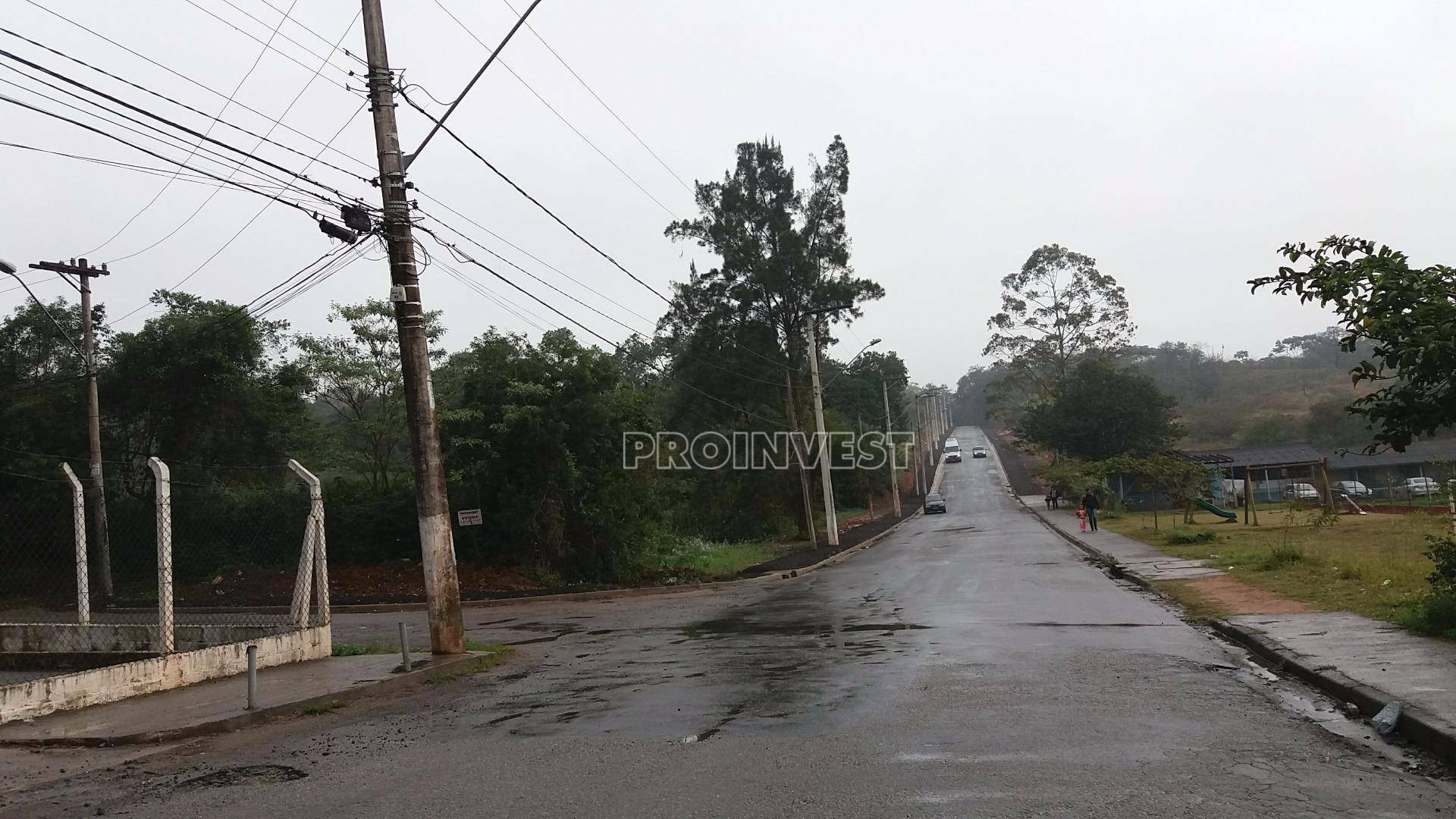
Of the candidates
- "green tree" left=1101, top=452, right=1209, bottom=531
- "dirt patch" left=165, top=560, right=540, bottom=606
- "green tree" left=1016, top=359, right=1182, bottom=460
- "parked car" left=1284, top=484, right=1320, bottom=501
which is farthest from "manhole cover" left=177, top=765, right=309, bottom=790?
"green tree" left=1016, top=359, right=1182, bottom=460

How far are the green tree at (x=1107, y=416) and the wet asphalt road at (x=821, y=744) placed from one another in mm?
58459

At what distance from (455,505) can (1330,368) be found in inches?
5162

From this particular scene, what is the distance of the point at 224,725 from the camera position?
8617 millimetres

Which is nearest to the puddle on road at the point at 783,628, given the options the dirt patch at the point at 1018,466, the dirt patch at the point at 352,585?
the dirt patch at the point at 352,585

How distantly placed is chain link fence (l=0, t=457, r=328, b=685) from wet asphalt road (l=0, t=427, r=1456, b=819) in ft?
10.9

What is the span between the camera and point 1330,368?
12800cm

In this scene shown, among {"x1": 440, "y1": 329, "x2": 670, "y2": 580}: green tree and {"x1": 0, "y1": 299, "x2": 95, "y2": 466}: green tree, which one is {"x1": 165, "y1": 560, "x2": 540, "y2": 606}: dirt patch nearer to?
{"x1": 440, "y1": 329, "x2": 670, "y2": 580}: green tree

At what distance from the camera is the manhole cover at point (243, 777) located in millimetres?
6684

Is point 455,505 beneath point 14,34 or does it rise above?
beneath

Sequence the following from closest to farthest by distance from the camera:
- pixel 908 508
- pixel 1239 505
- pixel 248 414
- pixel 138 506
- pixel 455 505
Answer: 1. pixel 138 506
2. pixel 455 505
3. pixel 248 414
4. pixel 1239 505
5. pixel 908 508

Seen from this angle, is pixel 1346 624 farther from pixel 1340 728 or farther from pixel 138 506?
pixel 138 506

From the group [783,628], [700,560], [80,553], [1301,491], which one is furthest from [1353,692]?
[1301,491]

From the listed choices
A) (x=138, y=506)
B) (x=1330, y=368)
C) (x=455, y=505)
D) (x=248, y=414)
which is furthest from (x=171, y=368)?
(x=1330, y=368)

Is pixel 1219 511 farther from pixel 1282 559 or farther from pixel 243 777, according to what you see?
pixel 243 777
